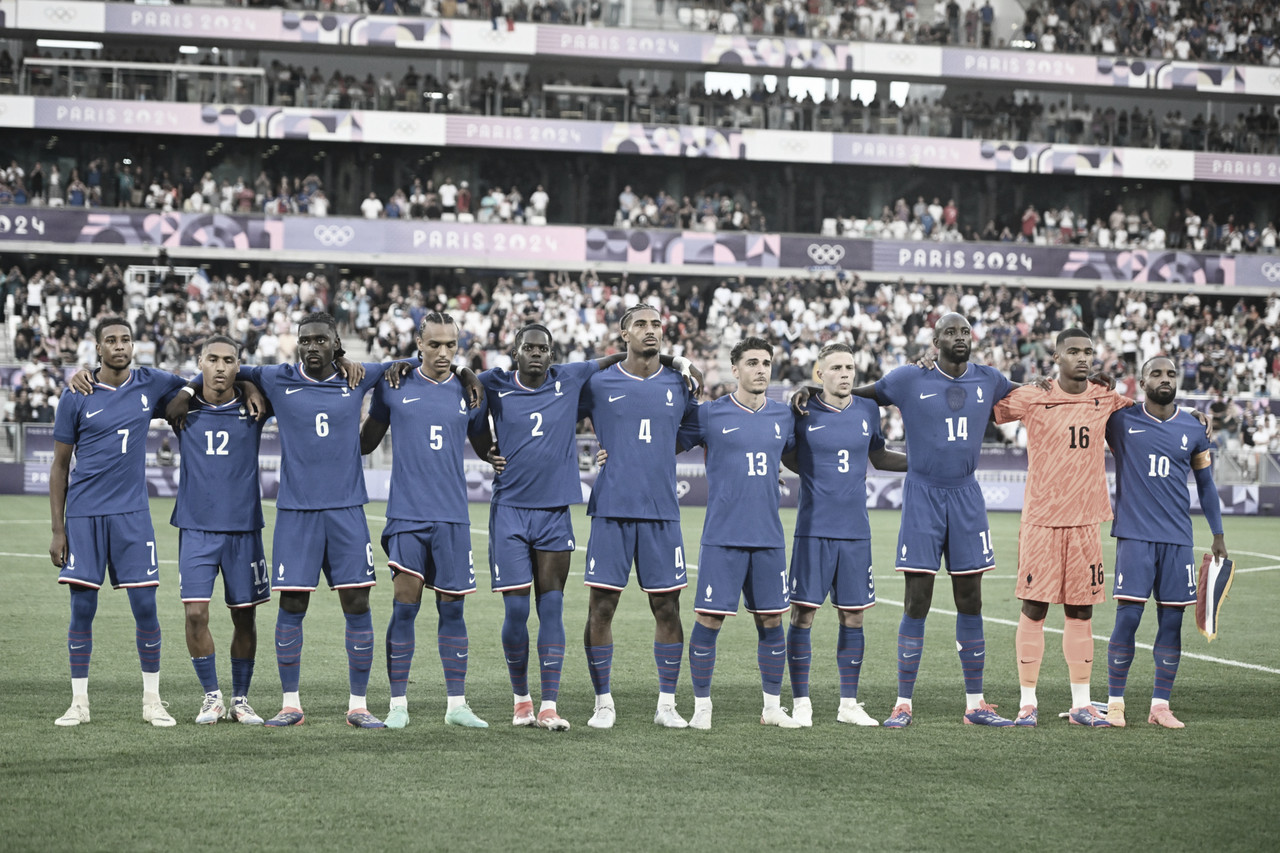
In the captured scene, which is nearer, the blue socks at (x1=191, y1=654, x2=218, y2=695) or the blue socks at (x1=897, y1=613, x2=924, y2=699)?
the blue socks at (x1=191, y1=654, x2=218, y2=695)

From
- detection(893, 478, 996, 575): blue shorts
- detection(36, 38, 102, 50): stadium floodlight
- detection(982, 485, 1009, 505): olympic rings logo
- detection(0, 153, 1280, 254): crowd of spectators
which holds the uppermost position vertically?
detection(36, 38, 102, 50): stadium floodlight

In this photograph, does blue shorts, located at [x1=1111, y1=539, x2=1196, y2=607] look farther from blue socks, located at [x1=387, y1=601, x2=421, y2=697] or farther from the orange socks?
blue socks, located at [x1=387, y1=601, x2=421, y2=697]

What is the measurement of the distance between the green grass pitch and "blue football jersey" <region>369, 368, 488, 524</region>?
1.31 metres

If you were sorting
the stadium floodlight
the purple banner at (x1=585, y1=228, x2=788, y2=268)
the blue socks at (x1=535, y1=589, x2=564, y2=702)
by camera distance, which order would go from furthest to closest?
the stadium floodlight < the purple banner at (x1=585, y1=228, x2=788, y2=268) < the blue socks at (x1=535, y1=589, x2=564, y2=702)

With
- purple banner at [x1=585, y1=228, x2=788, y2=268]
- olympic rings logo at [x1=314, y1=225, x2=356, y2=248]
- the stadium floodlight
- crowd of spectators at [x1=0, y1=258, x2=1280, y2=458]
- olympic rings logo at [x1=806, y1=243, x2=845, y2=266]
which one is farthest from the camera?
olympic rings logo at [x1=806, y1=243, x2=845, y2=266]

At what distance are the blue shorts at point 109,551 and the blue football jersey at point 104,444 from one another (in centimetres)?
7

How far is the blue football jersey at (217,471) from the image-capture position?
328 inches

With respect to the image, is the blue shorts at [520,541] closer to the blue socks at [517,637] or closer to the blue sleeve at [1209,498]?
the blue socks at [517,637]

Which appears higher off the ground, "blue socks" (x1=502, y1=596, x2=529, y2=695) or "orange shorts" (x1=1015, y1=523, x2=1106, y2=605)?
"orange shorts" (x1=1015, y1=523, x2=1106, y2=605)

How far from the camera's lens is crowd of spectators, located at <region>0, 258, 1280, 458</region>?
110 feet

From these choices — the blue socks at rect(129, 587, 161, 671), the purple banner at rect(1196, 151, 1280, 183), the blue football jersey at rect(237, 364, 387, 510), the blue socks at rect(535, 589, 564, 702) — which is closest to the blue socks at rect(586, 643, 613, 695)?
the blue socks at rect(535, 589, 564, 702)

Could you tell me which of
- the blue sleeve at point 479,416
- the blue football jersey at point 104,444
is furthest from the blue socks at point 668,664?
the blue football jersey at point 104,444

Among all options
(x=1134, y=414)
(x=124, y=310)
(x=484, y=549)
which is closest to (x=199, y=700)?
(x=1134, y=414)

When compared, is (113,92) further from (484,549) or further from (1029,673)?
(1029,673)
